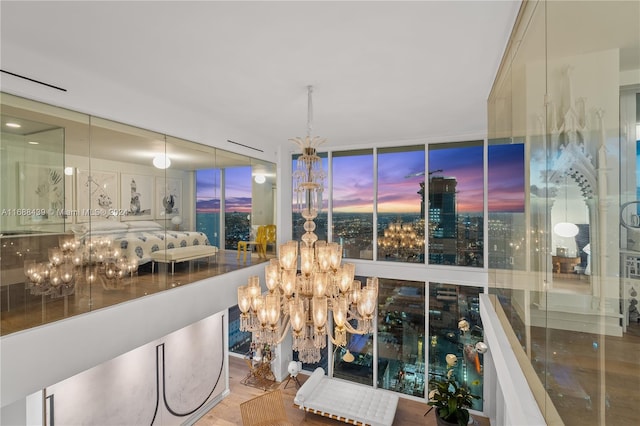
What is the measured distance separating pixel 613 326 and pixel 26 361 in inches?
135

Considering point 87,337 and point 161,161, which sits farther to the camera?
point 161,161

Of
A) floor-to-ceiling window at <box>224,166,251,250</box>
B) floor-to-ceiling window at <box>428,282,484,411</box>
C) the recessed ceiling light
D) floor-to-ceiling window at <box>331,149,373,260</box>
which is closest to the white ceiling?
the recessed ceiling light

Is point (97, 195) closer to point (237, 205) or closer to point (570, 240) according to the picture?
point (237, 205)

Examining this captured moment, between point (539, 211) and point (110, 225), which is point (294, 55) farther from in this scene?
point (110, 225)

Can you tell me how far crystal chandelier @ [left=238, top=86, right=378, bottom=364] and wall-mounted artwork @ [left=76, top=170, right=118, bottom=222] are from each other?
163cm

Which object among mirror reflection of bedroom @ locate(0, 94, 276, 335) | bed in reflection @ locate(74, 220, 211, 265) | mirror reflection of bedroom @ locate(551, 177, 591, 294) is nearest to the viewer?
mirror reflection of bedroom @ locate(551, 177, 591, 294)

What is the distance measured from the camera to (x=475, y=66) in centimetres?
249

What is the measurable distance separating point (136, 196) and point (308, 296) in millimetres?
2232

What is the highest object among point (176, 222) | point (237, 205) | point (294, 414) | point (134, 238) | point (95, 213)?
point (237, 205)

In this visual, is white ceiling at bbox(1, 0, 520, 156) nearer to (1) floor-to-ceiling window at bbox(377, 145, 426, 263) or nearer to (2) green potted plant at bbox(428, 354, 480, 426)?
(1) floor-to-ceiling window at bbox(377, 145, 426, 263)

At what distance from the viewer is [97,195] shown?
9.11 feet

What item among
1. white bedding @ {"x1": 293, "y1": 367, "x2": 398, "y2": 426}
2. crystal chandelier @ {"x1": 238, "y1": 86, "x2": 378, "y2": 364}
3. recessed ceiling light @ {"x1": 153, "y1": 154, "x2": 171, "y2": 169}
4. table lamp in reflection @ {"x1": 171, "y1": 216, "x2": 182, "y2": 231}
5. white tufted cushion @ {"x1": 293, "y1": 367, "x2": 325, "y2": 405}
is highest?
Result: recessed ceiling light @ {"x1": 153, "y1": 154, "x2": 171, "y2": 169}

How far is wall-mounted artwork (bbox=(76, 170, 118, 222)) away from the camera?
104 inches

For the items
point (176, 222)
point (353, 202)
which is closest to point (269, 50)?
point (176, 222)
